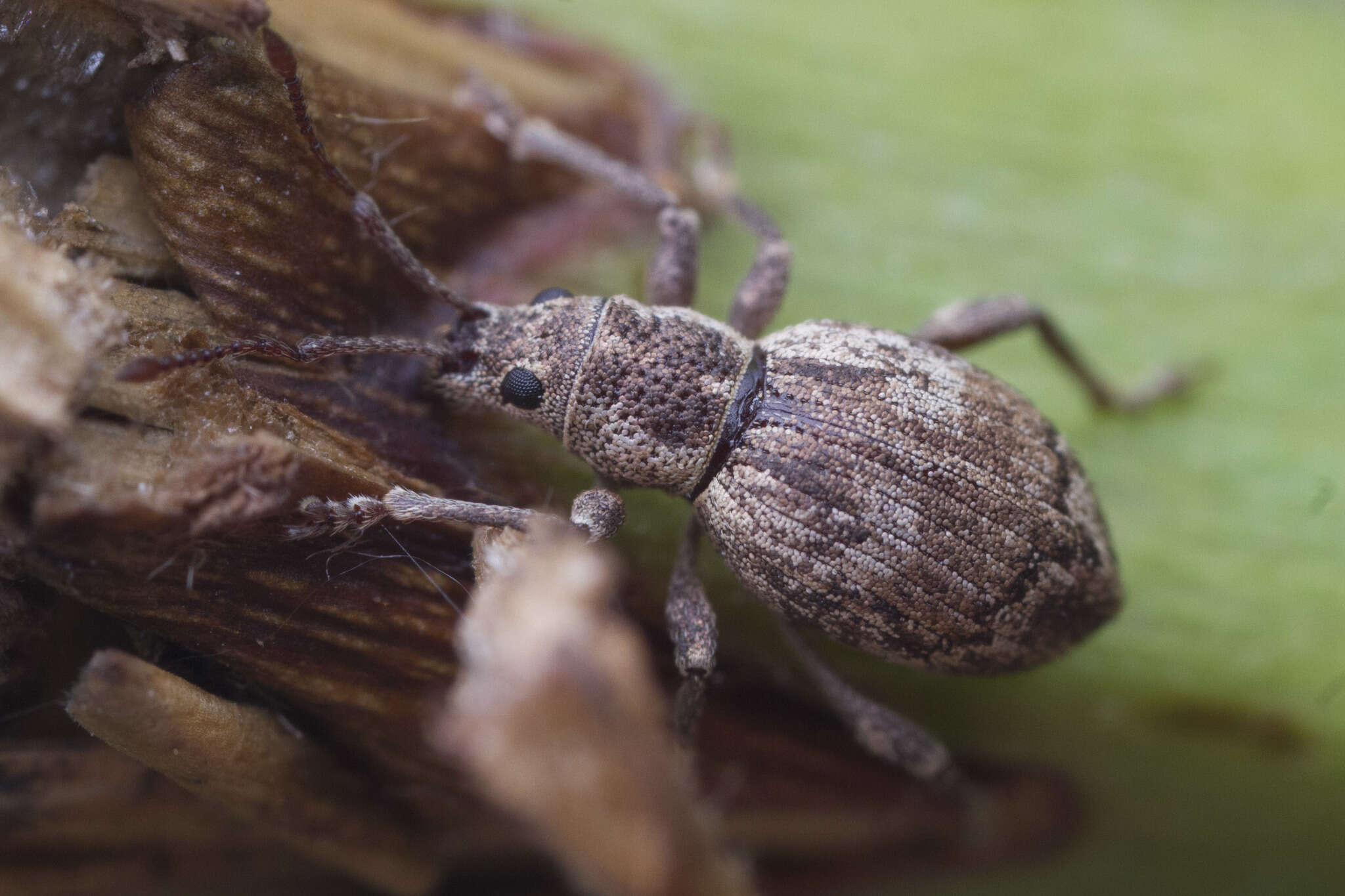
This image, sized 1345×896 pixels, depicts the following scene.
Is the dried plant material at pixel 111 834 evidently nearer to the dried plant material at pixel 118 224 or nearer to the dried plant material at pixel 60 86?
the dried plant material at pixel 118 224

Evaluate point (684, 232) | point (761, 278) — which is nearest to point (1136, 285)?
point (761, 278)

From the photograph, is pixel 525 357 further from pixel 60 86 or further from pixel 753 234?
pixel 60 86

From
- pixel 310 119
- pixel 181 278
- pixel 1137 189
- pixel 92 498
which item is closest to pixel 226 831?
pixel 92 498

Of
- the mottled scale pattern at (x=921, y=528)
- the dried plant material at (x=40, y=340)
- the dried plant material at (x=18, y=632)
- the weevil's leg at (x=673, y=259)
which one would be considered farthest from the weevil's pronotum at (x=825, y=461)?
the dried plant material at (x=18, y=632)

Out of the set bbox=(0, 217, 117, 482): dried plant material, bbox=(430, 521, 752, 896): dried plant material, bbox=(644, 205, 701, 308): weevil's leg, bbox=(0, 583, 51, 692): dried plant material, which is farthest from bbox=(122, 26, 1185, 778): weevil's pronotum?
bbox=(430, 521, 752, 896): dried plant material

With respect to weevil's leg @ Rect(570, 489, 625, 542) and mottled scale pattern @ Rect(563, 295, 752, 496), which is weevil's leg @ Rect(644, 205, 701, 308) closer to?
mottled scale pattern @ Rect(563, 295, 752, 496)

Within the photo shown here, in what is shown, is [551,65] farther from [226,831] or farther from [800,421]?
[226,831]
